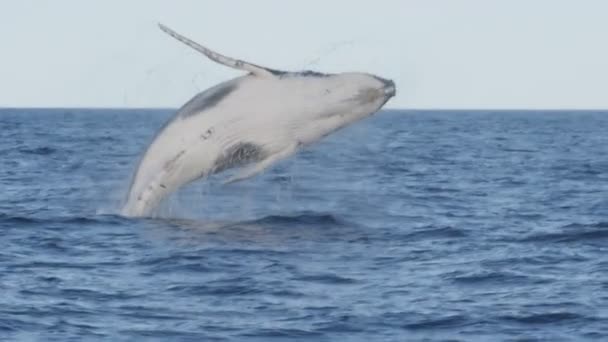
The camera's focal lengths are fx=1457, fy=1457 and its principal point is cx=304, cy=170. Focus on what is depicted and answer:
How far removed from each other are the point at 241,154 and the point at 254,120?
0.57m

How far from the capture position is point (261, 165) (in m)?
18.1

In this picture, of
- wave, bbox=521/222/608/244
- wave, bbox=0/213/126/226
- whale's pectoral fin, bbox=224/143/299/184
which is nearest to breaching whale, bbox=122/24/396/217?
whale's pectoral fin, bbox=224/143/299/184

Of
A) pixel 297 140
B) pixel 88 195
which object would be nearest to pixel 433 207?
pixel 88 195

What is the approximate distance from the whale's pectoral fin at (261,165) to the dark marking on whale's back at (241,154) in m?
0.12

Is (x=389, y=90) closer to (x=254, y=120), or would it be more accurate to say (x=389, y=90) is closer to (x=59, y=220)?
(x=254, y=120)

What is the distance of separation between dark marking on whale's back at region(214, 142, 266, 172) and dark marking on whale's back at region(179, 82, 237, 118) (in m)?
0.70

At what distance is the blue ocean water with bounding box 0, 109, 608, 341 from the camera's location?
47.7 ft

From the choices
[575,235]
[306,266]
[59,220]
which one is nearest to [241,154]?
[306,266]

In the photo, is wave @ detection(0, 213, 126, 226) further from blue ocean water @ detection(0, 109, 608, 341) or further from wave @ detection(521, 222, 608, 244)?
wave @ detection(521, 222, 608, 244)

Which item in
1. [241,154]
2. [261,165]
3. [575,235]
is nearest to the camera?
[261,165]

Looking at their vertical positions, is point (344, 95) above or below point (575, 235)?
above

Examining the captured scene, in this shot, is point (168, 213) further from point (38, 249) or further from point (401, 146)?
point (401, 146)

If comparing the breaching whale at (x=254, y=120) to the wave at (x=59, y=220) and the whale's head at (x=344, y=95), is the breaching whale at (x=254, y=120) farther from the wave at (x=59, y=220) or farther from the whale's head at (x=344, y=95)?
the wave at (x=59, y=220)

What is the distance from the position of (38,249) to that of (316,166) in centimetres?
3214
